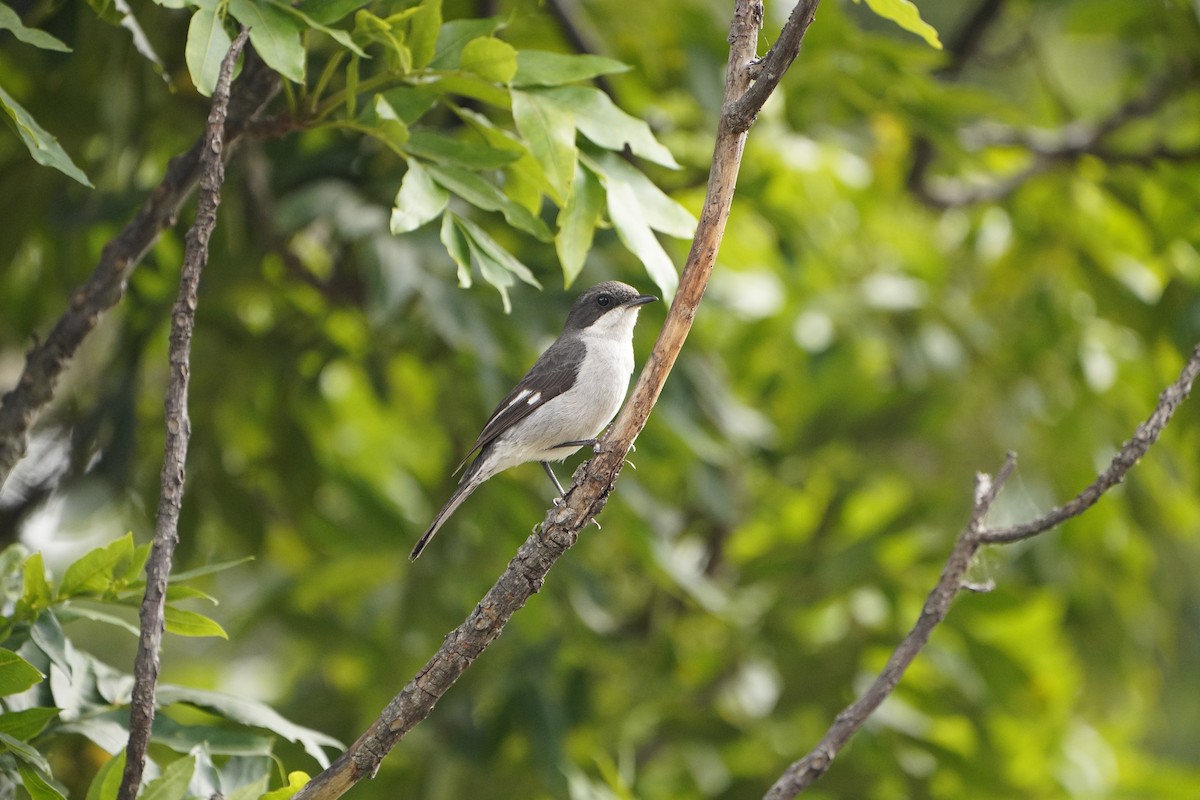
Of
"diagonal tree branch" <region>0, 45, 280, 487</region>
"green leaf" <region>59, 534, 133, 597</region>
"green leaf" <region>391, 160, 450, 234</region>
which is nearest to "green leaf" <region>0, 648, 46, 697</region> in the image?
"green leaf" <region>59, 534, 133, 597</region>

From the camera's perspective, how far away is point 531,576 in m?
2.61

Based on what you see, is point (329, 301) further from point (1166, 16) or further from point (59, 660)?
point (1166, 16)

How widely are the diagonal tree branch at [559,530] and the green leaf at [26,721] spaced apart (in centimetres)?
57

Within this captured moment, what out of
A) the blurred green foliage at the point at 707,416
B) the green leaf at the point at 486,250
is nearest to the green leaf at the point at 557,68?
the green leaf at the point at 486,250

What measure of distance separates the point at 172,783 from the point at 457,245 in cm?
141

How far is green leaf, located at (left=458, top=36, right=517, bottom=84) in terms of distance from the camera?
297cm

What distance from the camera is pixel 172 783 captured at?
263 centimetres

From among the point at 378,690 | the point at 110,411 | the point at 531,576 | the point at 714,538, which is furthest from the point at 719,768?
the point at 531,576

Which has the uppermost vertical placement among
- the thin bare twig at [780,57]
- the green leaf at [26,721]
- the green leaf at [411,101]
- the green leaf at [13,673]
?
the thin bare twig at [780,57]

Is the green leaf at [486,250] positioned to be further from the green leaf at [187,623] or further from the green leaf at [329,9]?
the green leaf at [187,623]

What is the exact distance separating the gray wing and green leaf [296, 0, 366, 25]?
1.72m

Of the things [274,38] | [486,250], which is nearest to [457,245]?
[486,250]

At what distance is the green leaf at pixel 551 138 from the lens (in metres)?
3.00

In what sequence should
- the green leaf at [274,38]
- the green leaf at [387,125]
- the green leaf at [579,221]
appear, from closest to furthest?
the green leaf at [274,38]
the green leaf at [387,125]
the green leaf at [579,221]
